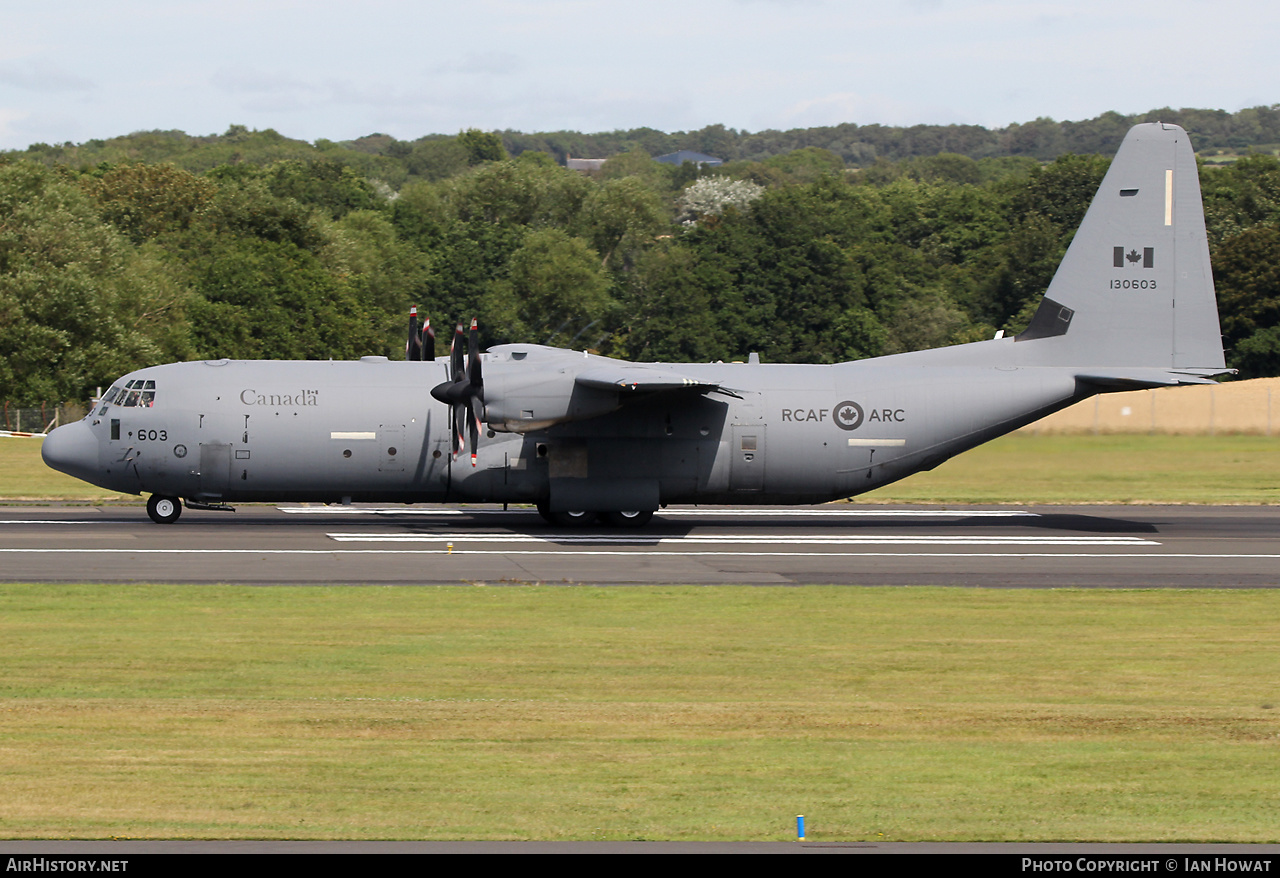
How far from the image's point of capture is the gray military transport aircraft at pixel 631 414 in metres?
31.2

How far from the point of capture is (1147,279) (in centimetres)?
3341

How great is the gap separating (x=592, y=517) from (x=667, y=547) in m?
3.42

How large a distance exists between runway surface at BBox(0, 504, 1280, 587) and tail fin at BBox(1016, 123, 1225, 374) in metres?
→ 4.51

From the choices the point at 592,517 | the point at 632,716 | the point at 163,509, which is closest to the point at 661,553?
the point at 592,517

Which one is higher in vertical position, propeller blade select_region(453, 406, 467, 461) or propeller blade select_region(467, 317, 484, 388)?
propeller blade select_region(467, 317, 484, 388)

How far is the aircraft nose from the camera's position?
31.3 metres

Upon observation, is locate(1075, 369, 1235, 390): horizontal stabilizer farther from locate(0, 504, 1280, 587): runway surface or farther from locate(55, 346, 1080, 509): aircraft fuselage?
locate(0, 504, 1280, 587): runway surface

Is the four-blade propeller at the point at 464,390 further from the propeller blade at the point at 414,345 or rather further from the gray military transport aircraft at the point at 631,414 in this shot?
the propeller blade at the point at 414,345

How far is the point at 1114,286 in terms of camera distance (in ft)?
110

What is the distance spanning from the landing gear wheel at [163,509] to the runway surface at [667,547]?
37 centimetres

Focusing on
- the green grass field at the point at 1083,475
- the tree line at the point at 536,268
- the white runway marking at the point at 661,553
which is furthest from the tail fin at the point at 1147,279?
the tree line at the point at 536,268

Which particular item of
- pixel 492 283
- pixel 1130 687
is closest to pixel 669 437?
pixel 1130 687

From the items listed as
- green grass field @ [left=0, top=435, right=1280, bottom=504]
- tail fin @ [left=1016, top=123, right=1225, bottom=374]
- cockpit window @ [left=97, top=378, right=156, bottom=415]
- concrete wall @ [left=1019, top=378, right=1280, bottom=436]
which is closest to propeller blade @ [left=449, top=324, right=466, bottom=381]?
cockpit window @ [left=97, top=378, right=156, bottom=415]

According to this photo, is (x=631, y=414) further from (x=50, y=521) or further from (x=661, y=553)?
(x=50, y=521)
